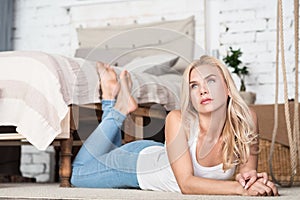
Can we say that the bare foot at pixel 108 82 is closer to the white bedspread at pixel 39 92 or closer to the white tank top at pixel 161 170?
the white bedspread at pixel 39 92

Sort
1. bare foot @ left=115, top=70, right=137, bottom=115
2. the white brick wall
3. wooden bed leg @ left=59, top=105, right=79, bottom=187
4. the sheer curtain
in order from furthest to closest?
1. the sheer curtain
2. the white brick wall
3. bare foot @ left=115, top=70, right=137, bottom=115
4. wooden bed leg @ left=59, top=105, right=79, bottom=187

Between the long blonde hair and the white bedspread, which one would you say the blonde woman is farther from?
the white bedspread

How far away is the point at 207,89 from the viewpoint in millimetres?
2135

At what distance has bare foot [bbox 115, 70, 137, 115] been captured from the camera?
8.95ft

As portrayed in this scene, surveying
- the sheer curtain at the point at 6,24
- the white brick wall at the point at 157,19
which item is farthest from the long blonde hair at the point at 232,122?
the sheer curtain at the point at 6,24

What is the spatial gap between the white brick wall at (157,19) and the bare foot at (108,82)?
1.92 metres

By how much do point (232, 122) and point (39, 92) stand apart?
0.85m

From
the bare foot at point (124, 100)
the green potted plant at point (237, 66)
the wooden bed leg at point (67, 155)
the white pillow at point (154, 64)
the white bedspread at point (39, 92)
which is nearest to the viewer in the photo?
the white bedspread at point (39, 92)

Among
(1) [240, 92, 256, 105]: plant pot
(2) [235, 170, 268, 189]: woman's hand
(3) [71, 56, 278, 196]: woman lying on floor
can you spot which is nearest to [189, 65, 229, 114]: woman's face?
(3) [71, 56, 278, 196]: woman lying on floor

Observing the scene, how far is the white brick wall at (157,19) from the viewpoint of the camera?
449 centimetres

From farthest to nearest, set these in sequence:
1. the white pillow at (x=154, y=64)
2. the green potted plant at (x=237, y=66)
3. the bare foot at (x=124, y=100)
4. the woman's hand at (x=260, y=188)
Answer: the green potted plant at (x=237, y=66), the white pillow at (x=154, y=64), the bare foot at (x=124, y=100), the woman's hand at (x=260, y=188)

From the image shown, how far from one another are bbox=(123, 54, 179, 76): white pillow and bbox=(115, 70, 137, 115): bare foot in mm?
→ 1048

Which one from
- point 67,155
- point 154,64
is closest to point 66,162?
point 67,155

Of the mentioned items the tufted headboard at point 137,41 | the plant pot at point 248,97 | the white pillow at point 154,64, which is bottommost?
the plant pot at point 248,97
